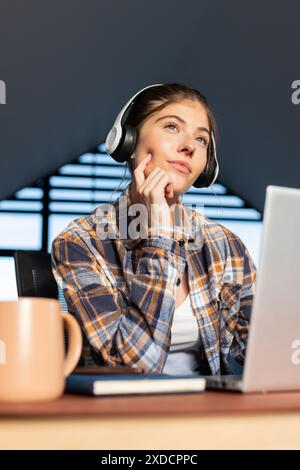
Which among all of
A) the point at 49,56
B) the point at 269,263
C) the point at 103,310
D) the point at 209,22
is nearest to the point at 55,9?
the point at 49,56

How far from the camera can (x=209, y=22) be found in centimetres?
420

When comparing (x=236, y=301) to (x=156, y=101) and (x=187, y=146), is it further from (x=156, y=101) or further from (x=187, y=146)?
(x=156, y=101)

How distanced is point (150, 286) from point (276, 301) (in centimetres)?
62

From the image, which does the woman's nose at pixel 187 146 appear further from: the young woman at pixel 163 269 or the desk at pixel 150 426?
the desk at pixel 150 426

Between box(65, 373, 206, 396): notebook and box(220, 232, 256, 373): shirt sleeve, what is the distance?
68 cm

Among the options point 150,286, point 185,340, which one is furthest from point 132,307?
point 185,340

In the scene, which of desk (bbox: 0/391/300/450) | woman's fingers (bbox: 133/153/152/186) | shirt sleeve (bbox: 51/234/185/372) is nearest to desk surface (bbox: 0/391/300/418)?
desk (bbox: 0/391/300/450)

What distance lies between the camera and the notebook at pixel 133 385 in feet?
2.48

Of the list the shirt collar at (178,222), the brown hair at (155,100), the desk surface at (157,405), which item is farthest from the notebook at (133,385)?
the brown hair at (155,100)

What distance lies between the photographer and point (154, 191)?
1.55 meters

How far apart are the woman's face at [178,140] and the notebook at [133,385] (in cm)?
86

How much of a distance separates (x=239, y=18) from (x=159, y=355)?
3.20 m

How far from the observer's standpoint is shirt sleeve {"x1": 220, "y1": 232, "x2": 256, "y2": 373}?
1537 millimetres

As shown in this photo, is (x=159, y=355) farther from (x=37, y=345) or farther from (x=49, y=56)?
(x=49, y=56)
